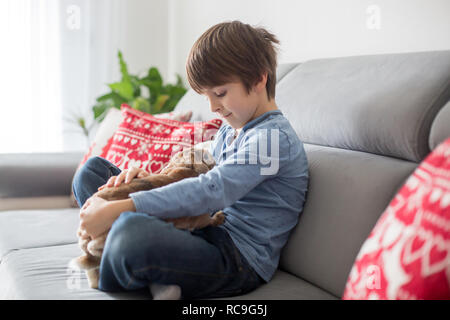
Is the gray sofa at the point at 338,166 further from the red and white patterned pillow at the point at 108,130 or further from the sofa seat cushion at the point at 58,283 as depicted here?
the red and white patterned pillow at the point at 108,130

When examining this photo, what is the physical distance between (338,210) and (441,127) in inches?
11.0

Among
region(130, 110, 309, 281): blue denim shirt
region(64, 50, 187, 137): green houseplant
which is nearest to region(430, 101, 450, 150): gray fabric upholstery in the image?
region(130, 110, 309, 281): blue denim shirt

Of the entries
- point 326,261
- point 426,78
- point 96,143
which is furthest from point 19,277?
point 426,78

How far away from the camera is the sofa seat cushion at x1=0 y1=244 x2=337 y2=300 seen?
0.96m

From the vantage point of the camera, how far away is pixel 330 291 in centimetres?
102

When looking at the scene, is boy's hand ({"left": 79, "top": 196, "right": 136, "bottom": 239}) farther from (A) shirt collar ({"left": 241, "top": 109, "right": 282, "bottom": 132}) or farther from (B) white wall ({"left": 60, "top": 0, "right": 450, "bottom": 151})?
(B) white wall ({"left": 60, "top": 0, "right": 450, "bottom": 151})

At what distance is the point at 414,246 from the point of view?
67 cm

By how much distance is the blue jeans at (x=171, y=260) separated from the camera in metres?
0.87

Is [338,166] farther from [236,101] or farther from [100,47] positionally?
[100,47]

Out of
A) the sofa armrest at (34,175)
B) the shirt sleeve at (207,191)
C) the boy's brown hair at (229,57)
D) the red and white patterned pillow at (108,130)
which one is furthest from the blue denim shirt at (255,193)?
the sofa armrest at (34,175)

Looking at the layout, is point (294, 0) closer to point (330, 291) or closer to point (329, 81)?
point (329, 81)

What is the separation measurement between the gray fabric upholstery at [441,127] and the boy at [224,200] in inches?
11.7

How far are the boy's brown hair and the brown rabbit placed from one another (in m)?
0.19
